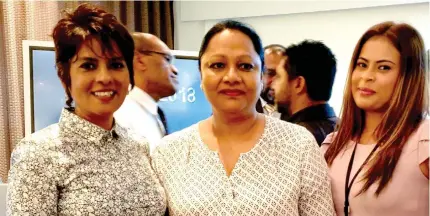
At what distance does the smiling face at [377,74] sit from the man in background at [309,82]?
0.62 metres

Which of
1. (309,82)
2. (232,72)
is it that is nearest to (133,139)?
(232,72)

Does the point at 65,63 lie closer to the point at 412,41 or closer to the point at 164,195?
the point at 164,195

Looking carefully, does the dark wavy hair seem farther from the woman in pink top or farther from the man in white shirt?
the man in white shirt

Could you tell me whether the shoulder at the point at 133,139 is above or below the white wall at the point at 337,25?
below

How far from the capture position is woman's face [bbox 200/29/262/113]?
5.33ft

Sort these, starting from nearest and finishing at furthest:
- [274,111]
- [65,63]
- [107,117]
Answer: [65,63] → [107,117] → [274,111]

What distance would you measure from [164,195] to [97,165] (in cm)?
23

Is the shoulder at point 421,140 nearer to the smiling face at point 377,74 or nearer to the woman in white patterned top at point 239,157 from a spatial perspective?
the smiling face at point 377,74

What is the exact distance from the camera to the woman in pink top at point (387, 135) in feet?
5.31

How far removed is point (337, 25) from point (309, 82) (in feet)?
3.66

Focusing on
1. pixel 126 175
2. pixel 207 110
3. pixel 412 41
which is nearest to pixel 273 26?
pixel 207 110

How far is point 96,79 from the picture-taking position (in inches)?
60.8

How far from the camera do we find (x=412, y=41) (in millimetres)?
1719

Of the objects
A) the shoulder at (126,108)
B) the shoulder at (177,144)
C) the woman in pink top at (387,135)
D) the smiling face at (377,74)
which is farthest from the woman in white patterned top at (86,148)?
the shoulder at (126,108)
